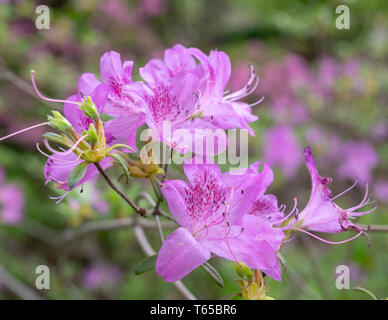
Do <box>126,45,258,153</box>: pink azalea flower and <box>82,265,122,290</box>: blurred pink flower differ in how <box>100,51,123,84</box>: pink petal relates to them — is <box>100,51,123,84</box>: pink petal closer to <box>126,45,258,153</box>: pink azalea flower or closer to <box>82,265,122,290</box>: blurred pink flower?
<box>126,45,258,153</box>: pink azalea flower

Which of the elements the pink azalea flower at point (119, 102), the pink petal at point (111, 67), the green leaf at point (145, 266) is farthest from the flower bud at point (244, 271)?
the pink petal at point (111, 67)

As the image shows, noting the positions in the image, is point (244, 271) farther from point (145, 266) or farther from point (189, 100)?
point (189, 100)

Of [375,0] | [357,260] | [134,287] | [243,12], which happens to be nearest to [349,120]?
[357,260]

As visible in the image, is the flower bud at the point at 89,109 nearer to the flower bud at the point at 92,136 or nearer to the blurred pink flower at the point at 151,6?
the flower bud at the point at 92,136

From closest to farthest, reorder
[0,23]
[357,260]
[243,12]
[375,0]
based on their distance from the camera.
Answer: [0,23] → [357,260] → [375,0] → [243,12]

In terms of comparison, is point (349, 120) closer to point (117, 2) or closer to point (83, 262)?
point (83, 262)

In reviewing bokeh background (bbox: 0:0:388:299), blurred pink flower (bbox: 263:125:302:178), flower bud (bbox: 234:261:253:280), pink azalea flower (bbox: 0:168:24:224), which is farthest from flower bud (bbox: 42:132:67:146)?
blurred pink flower (bbox: 263:125:302:178)

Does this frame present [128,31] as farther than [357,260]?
Yes
